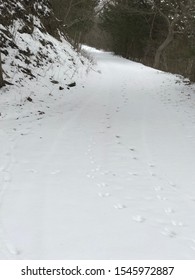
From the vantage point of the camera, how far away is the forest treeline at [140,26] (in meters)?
24.4

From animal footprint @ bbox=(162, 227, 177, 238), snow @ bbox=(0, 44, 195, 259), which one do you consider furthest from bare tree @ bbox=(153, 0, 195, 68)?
animal footprint @ bbox=(162, 227, 177, 238)

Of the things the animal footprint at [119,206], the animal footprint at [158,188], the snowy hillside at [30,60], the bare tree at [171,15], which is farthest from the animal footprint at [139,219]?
the bare tree at [171,15]

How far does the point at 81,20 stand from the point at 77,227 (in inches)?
922

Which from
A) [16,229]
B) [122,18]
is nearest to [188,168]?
[16,229]

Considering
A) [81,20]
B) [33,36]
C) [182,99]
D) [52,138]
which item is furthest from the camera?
[81,20]

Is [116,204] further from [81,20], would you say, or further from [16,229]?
[81,20]

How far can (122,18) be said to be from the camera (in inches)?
1401

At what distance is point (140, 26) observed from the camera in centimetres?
3447

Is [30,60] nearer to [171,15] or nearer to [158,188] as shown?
[158,188]

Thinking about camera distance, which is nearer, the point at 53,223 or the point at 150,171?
the point at 53,223

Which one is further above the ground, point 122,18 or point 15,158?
point 122,18

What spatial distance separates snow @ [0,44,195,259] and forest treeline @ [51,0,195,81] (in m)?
14.0

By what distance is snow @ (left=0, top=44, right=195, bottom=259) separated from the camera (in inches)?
150

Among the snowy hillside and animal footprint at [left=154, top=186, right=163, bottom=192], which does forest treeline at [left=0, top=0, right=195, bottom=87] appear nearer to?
the snowy hillside
